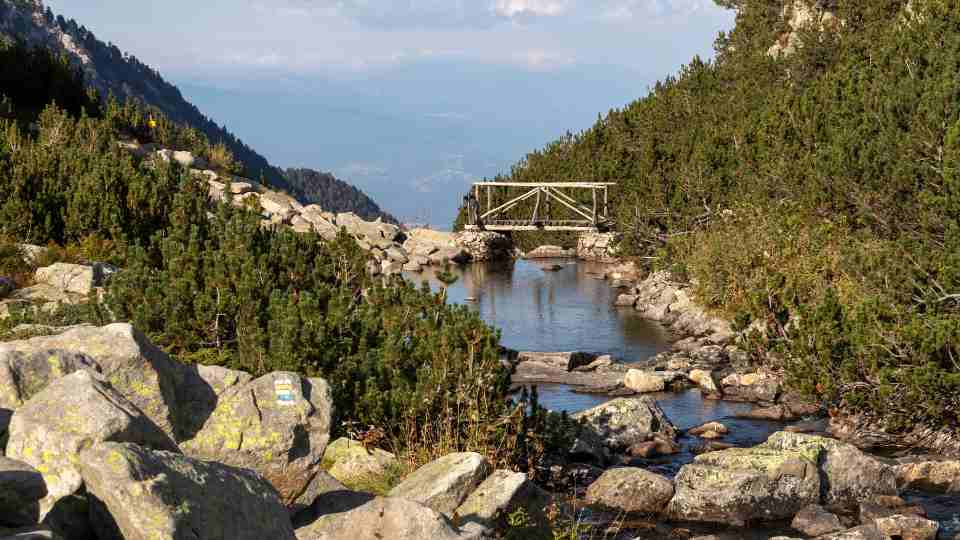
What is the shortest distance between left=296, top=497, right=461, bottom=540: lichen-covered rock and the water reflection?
57.0 ft

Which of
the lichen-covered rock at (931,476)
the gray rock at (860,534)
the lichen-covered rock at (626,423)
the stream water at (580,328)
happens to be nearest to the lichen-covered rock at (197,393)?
the stream water at (580,328)

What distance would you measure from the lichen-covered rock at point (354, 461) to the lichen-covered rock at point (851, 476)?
6.27 m

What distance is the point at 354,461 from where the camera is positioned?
10805 millimetres

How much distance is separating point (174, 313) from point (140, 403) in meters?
5.48

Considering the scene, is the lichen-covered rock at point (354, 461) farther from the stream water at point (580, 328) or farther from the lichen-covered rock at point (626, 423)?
the lichen-covered rock at point (626, 423)

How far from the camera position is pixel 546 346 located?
87.1ft

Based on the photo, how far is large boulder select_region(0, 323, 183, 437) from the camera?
7.80 metres

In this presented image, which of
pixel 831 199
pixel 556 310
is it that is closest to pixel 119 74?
pixel 556 310

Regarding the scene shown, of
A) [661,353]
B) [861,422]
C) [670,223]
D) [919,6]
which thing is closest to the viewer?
[861,422]

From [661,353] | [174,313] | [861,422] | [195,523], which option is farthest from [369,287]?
[661,353]

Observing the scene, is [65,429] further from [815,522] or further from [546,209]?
[546,209]

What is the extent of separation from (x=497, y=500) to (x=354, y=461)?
2119 mm

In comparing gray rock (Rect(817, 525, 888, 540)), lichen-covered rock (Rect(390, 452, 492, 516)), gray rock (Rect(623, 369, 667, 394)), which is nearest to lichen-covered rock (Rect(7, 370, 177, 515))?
lichen-covered rock (Rect(390, 452, 492, 516))

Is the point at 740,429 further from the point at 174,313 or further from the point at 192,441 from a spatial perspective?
the point at 192,441
